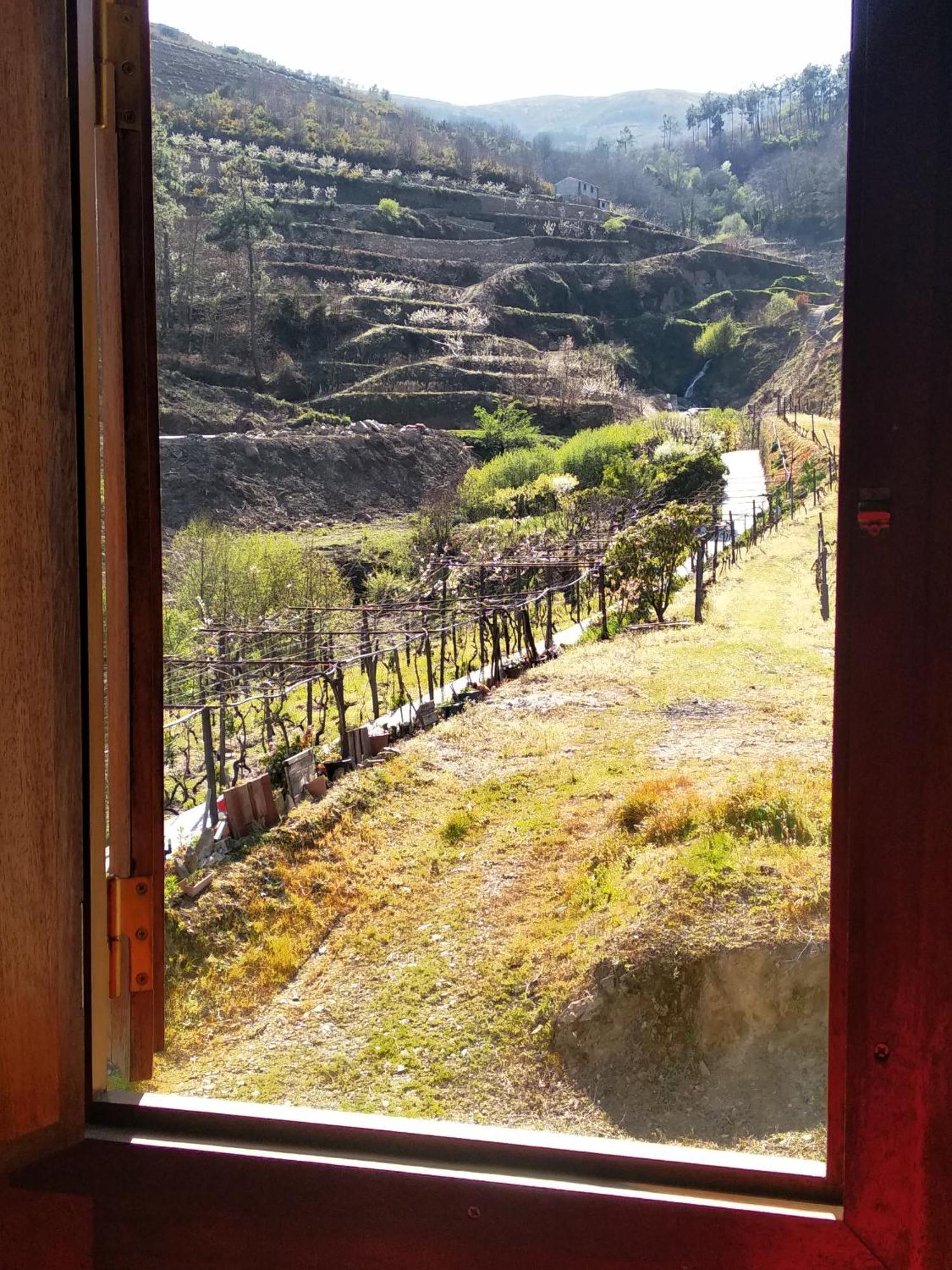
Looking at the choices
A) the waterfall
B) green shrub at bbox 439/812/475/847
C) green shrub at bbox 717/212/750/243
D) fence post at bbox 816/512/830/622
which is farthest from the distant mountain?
green shrub at bbox 439/812/475/847

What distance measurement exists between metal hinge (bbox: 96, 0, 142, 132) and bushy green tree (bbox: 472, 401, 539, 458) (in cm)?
111

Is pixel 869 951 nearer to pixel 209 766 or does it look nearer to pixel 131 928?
pixel 131 928

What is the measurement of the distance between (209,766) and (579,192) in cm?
127

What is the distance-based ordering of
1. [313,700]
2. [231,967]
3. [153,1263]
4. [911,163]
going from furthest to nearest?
[313,700], [231,967], [153,1263], [911,163]

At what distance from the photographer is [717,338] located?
5.47 ft

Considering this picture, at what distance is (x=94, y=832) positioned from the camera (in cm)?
75

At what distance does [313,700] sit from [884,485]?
1.41m

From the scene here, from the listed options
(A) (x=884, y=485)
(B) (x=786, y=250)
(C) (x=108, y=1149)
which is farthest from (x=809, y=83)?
(C) (x=108, y=1149)

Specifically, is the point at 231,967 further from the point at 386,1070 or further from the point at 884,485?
the point at 884,485

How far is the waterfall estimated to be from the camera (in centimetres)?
168

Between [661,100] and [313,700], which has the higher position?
[661,100]

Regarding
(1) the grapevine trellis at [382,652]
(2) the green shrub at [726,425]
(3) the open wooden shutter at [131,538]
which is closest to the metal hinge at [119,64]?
(3) the open wooden shutter at [131,538]

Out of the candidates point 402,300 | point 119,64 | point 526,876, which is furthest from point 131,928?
point 402,300

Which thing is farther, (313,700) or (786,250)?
(313,700)
